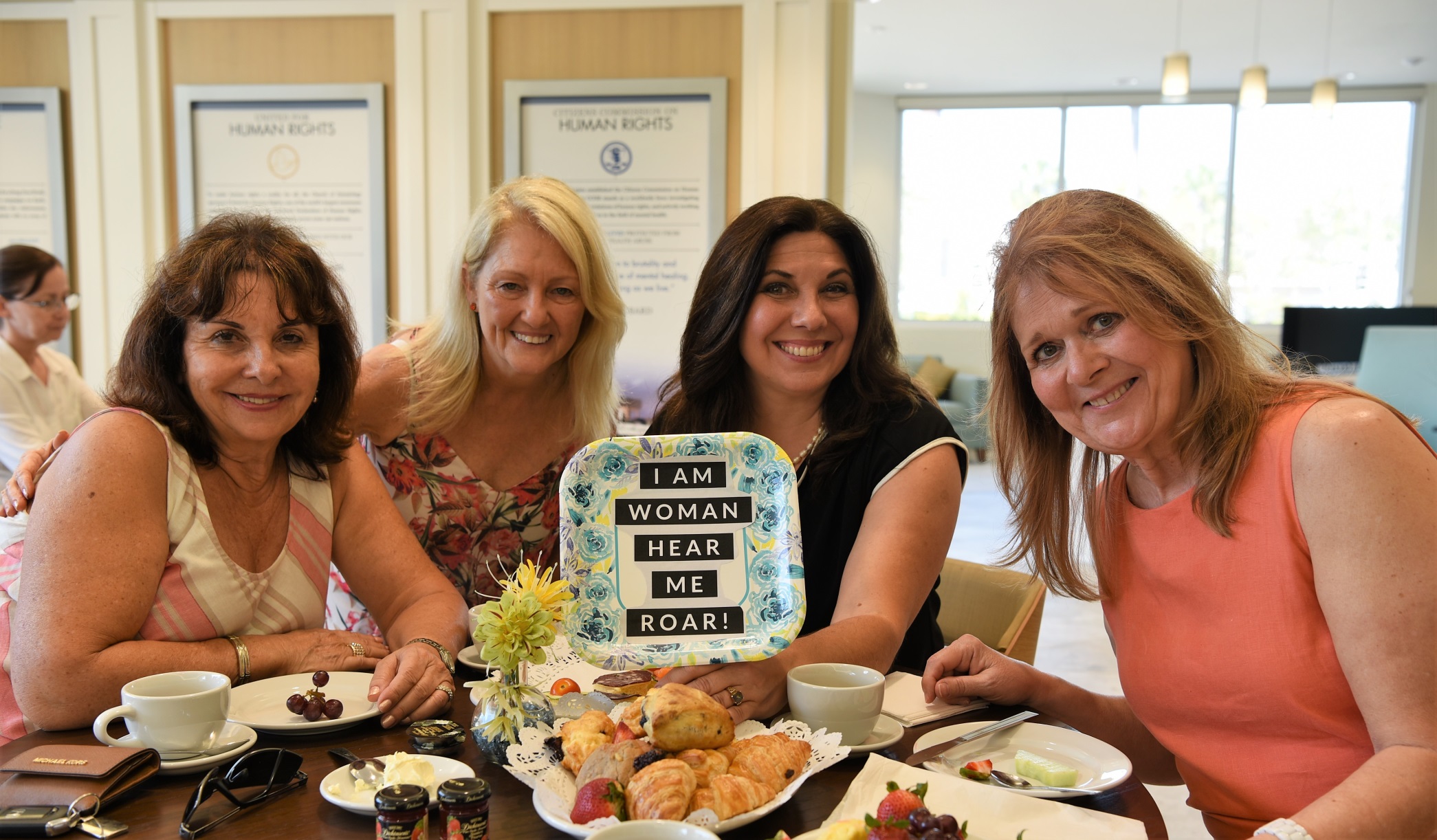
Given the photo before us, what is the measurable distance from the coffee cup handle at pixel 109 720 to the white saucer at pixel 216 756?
0.5 inches

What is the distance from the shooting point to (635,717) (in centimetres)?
123

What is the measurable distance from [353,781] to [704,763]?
0.43m

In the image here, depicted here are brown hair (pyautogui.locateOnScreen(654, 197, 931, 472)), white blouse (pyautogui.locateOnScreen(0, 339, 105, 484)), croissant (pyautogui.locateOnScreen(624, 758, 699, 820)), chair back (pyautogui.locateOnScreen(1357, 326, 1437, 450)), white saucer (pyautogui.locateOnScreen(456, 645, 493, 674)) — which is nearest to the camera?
croissant (pyautogui.locateOnScreen(624, 758, 699, 820))

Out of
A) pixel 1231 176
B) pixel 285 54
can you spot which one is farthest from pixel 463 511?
pixel 1231 176

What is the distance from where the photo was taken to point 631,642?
1399 millimetres

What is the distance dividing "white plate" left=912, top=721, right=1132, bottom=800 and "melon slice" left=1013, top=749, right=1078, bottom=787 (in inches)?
0.4

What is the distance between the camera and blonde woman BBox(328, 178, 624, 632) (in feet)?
7.52

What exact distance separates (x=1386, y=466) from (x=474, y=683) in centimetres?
117

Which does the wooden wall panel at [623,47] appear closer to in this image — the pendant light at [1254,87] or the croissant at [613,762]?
the croissant at [613,762]

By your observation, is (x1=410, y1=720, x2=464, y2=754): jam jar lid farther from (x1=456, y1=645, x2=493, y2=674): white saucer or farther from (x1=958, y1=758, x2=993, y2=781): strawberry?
(x1=958, y1=758, x2=993, y2=781): strawberry

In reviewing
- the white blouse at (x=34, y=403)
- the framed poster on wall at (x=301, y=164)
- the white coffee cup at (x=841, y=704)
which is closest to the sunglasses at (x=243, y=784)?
the white coffee cup at (x=841, y=704)

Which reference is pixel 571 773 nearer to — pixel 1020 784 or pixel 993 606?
pixel 1020 784

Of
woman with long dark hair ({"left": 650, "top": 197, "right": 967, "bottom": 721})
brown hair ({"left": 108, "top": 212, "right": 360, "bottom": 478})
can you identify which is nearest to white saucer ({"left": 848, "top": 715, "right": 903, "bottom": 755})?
woman with long dark hair ({"left": 650, "top": 197, "right": 967, "bottom": 721})

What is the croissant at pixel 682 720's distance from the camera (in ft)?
3.76
